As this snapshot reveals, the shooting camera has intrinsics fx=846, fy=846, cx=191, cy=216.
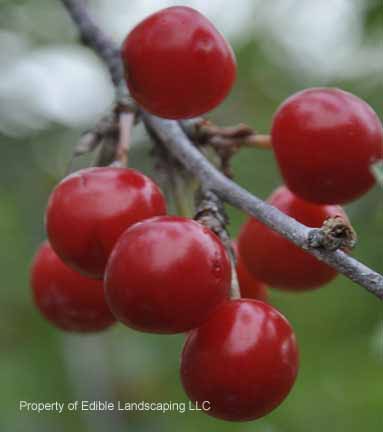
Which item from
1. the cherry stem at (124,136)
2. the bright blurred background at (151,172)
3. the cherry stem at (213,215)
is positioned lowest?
the bright blurred background at (151,172)

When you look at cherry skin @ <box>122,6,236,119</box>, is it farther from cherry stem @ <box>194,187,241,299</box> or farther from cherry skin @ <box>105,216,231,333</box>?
cherry skin @ <box>105,216,231,333</box>

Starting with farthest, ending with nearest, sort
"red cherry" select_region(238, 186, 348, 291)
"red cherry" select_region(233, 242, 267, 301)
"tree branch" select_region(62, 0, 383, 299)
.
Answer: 1. "red cherry" select_region(233, 242, 267, 301)
2. "red cherry" select_region(238, 186, 348, 291)
3. "tree branch" select_region(62, 0, 383, 299)

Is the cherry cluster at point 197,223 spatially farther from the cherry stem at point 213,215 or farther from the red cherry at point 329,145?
the cherry stem at point 213,215

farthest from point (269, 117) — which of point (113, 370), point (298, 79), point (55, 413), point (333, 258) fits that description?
point (333, 258)

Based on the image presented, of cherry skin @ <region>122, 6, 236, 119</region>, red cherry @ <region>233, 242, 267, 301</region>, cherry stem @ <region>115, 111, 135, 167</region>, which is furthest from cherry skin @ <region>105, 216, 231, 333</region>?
red cherry @ <region>233, 242, 267, 301</region>

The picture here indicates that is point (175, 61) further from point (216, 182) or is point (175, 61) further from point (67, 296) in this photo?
point (67, 296)

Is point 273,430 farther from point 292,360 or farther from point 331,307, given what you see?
point 292,360

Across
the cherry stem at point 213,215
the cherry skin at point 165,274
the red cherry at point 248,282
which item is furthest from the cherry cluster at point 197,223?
the red cherry at point 248,282
